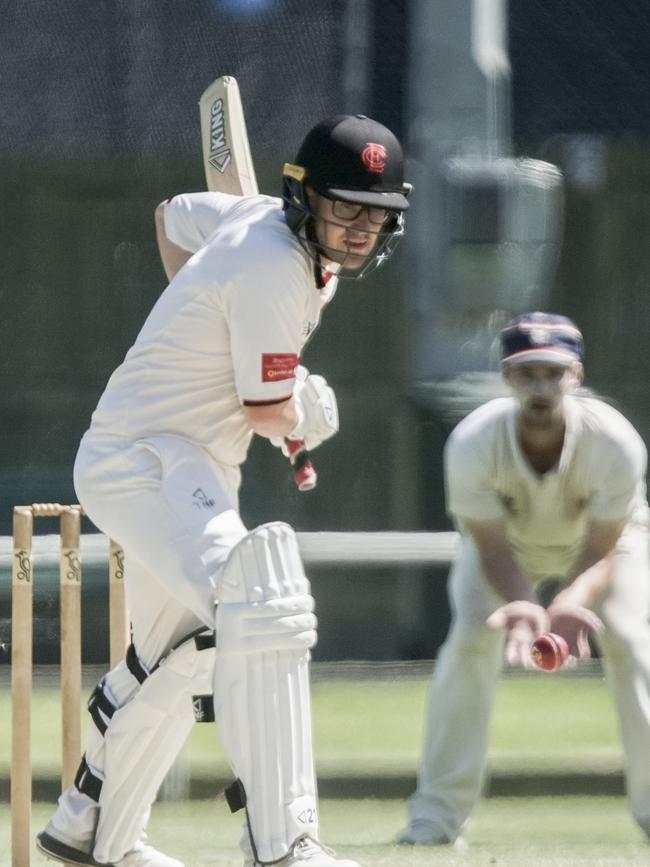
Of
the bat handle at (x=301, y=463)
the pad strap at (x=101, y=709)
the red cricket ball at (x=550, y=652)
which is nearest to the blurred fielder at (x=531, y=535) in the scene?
the red cricket ball at (x=550, y=652)

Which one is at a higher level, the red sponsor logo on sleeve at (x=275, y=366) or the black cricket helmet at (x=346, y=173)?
the black cricket helmet at (x=346, y=173)

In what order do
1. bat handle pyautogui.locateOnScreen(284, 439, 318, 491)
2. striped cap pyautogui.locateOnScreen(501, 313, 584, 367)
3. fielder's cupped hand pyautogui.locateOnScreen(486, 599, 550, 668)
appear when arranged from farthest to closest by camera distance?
1. striped cap pyautogui.locateOnScreen(501, 313, 584, 367)
2. fielder's cupped hand pyautogui.locateOnScreen(486, 599, 550, 668)
3. bat handle pyautogui.locateOnScreen(284, 439, 318, 491)

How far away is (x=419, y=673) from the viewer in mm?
5070

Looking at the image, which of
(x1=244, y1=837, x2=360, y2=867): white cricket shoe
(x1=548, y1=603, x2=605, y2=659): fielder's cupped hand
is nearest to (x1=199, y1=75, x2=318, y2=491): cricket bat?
(x1=548, y1=603, x2=605, y2=659): fielder's cupped hand

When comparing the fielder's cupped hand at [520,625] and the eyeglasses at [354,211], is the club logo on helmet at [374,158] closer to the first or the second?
the eyeglasses at [354,211]

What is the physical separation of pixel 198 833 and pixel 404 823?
418 mm

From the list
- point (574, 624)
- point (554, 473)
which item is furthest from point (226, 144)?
point (574, 624)

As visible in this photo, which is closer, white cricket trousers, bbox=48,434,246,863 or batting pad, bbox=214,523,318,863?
batting pad, bbox=214,523,318,863

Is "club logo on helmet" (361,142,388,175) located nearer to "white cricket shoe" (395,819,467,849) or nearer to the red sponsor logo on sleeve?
the red sponsor logo on sleeve

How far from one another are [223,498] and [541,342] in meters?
0.86

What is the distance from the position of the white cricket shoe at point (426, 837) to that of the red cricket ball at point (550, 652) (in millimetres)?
545

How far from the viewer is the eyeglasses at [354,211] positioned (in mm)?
2861

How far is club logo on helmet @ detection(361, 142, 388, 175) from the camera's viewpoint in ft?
9.32

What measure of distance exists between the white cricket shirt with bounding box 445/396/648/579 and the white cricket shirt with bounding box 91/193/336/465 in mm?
654
